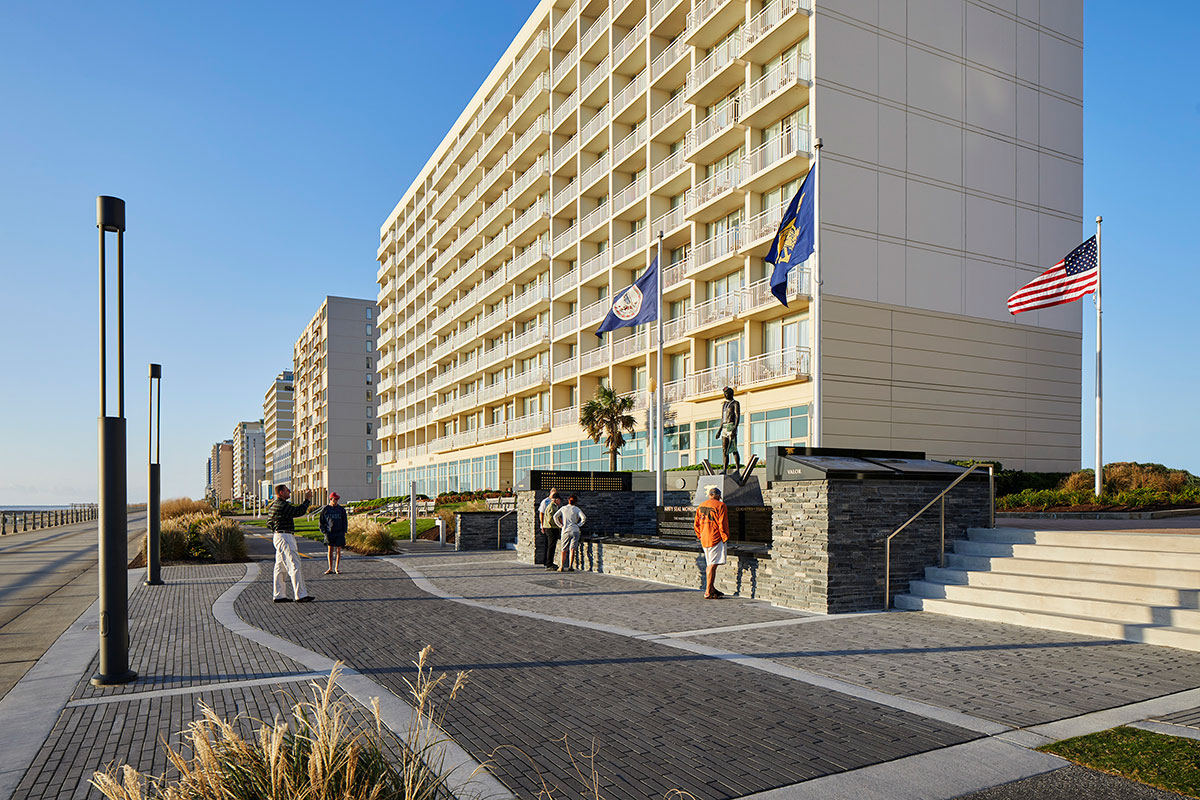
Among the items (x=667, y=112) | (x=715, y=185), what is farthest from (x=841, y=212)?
(x=667, y=112)

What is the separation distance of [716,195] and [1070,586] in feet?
76.7

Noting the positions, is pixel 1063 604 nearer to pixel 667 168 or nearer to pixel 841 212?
pixel 841 212

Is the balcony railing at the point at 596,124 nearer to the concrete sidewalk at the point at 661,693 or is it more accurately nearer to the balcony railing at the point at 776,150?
the balcony railing at the point at 776,150

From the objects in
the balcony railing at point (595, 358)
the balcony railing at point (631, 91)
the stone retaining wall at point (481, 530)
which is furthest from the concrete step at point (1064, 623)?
the balcony railing at point (631, 91)

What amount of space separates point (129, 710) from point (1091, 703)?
25.2 ft

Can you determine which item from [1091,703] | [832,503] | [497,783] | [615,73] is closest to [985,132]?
[615,73]

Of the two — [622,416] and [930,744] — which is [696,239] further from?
[930,744]

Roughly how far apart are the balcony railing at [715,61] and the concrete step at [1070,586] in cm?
2408

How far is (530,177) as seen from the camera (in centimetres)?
4931

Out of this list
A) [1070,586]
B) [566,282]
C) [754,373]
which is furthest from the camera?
[566,282]

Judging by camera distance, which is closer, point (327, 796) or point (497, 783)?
point (327, 796)

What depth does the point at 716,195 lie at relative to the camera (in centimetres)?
3067

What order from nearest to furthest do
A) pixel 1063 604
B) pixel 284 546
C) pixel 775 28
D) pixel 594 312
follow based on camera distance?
pixel 1063 604 < pixel 284 546 < pixel 775 28 < pixel 594 312

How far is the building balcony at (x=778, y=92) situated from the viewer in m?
26.5
